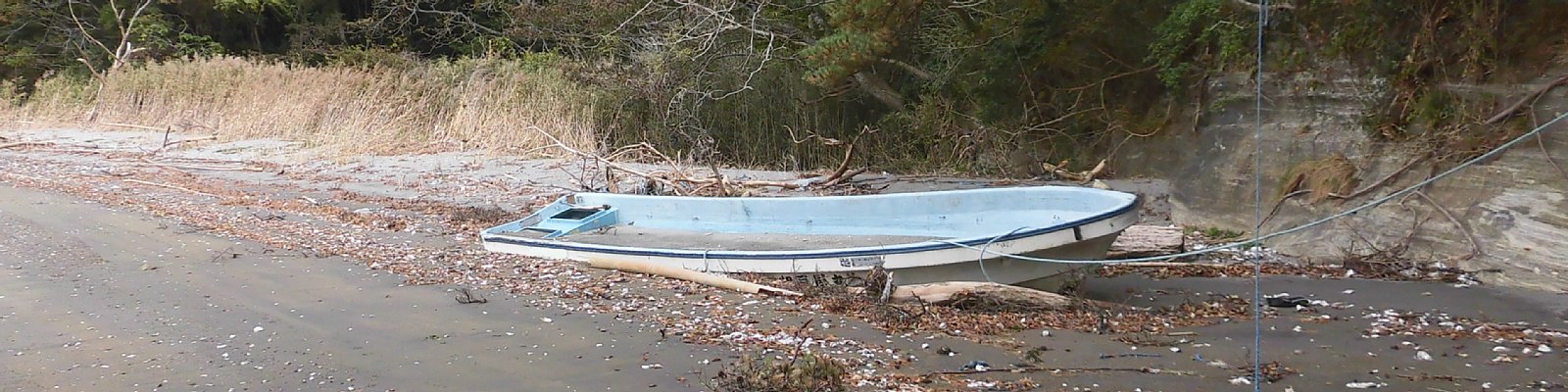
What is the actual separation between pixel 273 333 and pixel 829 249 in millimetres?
3010

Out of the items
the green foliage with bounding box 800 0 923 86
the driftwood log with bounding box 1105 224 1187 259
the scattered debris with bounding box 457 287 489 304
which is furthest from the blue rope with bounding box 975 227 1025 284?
the green foliage with bounding box 800 0 923 86

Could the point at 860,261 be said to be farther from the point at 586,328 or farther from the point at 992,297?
the point at 586,328

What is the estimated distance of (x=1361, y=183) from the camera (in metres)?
8.80

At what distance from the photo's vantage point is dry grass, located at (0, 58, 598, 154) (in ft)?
55.2

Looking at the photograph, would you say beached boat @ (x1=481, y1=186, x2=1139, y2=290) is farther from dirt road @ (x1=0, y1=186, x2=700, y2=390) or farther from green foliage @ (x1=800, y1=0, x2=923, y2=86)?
green foliage @ (x1=800, y1=0, x2=923, y2=86)

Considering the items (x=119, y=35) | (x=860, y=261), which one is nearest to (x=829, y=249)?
(x=860, y=261)

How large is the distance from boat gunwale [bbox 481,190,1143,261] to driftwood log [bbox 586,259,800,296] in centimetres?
8

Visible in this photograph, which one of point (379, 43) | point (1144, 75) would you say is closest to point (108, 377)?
point (1144, 75)

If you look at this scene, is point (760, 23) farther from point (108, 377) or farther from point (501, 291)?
point (108, 377)

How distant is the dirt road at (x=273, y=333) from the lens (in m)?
5.53

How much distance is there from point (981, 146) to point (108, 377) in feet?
33.1

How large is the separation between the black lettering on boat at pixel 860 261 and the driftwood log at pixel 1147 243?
6.21 feet

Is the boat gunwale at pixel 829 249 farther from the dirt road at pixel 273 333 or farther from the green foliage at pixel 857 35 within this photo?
the green foliage at pixel 857 35

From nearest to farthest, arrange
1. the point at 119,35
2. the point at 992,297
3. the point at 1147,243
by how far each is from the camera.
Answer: the point at 992,297, the point at 1147,243, the point at 119,35
